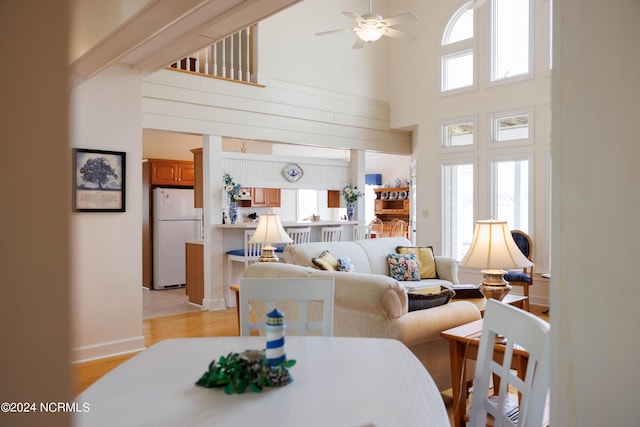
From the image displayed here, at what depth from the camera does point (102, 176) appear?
159 inches

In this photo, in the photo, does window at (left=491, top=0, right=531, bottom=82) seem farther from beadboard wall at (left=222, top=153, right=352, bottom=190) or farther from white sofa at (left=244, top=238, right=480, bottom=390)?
white sofa at (left=244, top=238, right=480, bottom=390)

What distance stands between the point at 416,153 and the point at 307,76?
91.6 inches

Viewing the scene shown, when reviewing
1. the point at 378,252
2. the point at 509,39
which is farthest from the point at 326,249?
the point at 509,39

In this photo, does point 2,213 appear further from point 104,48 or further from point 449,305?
point 104,48

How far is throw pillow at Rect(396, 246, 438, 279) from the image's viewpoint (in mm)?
5379

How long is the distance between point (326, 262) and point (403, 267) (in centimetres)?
119

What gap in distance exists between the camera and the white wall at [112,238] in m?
3.95

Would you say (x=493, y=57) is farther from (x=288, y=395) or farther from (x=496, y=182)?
(x=288, y=395)

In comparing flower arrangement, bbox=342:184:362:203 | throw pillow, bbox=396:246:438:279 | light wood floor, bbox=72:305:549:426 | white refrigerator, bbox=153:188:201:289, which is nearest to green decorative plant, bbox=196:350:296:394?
light wood floor, bbox=72:305:549:426

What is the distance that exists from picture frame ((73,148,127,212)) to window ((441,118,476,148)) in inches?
200

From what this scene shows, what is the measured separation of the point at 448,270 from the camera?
212 inches

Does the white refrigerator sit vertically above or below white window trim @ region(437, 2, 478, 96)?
below

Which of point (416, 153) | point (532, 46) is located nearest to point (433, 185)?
point (416, 153)

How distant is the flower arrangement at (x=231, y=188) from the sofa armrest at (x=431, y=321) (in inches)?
145
